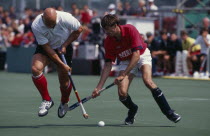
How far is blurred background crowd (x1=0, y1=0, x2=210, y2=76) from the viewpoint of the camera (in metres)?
20.9

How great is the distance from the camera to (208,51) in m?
20.3

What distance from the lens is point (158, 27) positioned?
967 inches

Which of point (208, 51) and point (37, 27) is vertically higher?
point (37, 27)

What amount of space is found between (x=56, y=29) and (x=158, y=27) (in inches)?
607

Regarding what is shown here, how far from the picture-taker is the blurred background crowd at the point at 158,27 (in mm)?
20922

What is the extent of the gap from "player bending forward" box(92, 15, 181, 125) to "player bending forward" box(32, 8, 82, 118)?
0.82 meters

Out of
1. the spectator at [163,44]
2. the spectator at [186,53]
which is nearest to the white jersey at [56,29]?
the spectator at [186,53]

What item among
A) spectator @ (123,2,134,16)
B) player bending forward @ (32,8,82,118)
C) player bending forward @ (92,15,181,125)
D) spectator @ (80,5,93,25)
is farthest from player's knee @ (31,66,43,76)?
spectator @ (80,5,93,25)

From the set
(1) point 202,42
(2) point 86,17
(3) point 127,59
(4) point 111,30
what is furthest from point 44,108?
(2) point 86,17

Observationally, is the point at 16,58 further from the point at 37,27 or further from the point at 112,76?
the point at 37,27

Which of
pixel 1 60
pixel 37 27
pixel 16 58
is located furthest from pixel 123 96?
pixel 1 60

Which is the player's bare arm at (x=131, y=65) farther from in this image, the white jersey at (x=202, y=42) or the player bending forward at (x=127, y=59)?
the white jersey at (x=202, y=42)

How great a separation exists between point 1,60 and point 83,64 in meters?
6.28

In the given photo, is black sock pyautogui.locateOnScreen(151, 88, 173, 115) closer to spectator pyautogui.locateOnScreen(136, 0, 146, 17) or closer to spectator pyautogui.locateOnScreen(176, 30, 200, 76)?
spectator pyautogui.locateOnScreen(176, 30, 200, 76)
